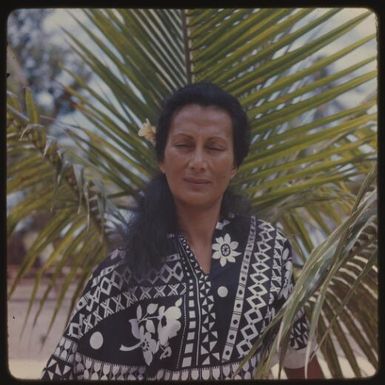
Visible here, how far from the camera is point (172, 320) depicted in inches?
40.0

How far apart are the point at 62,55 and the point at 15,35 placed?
0.79 metres

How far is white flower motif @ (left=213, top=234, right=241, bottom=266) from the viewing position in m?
1.08

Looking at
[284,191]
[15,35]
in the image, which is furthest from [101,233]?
[15,35]

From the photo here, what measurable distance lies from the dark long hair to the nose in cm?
6

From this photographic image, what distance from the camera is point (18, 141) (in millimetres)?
1430

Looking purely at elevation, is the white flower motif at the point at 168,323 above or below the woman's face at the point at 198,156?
below

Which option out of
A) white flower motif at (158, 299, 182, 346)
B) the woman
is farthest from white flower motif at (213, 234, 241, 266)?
white flower motif at (158, 299, 182, 346)

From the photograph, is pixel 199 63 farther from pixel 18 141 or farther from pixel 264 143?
pixel 18 141

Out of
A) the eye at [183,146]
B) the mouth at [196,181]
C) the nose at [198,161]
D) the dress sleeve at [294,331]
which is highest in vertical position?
the eye at [183,146]

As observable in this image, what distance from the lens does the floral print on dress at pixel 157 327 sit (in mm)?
1017

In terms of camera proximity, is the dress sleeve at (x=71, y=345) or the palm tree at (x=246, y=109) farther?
the palm tree at (x=246, y=109)

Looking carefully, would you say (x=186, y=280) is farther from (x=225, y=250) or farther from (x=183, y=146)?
(x=183, y=146)

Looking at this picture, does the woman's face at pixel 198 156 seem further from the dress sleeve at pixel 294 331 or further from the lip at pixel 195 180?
the dress sleeve at pixel 294 331

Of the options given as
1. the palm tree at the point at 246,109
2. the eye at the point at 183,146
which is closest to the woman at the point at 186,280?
the eye at the point at 183,146
